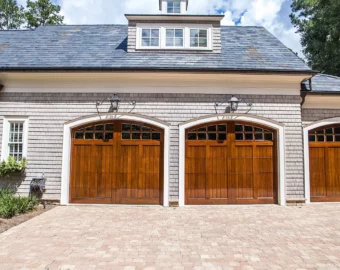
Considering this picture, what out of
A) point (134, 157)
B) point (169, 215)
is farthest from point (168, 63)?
point (169, 215)

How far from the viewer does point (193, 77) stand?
771 cm

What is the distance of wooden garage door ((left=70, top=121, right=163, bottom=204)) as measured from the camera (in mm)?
7668

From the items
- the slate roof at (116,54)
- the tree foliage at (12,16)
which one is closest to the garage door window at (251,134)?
the slate roof at (116,54)

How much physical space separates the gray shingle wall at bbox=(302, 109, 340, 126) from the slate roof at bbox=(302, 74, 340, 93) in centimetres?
63

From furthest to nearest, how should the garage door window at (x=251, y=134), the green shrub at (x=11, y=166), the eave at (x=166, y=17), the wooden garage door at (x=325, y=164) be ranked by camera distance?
the eave at (x=166, y=17) < the wooden garage door at (x=325, y=164) < the garage door window at (x=251, y=134) < the green shrub at (x=11, y=166)

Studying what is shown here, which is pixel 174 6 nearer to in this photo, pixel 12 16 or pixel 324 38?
pixel 324 38

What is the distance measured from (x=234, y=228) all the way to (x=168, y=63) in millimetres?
5109

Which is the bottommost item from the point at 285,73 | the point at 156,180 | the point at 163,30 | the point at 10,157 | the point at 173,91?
the point at 156,180

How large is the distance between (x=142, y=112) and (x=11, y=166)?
4.07 metres

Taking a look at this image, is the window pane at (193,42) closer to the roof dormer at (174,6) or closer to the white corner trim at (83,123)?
the roof dormer at (174,6)

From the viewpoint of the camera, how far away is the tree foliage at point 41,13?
72.4 ft

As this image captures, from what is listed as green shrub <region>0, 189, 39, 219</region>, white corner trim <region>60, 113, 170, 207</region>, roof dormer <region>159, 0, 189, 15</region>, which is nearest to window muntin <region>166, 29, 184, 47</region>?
roof dormer <region>159, 0, 189, 15</region>

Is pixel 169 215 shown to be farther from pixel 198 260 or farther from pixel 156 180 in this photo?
pixel 198 260

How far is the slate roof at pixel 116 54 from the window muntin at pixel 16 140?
67.8 inches
